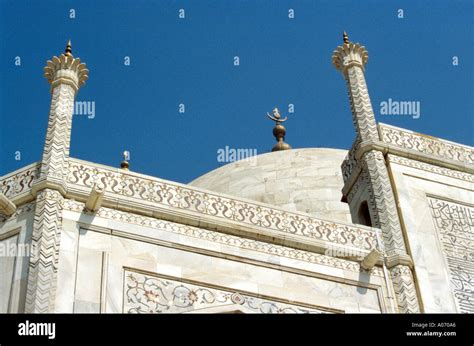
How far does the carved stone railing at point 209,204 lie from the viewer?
9938 millimetres

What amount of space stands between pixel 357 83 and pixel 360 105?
0.37m

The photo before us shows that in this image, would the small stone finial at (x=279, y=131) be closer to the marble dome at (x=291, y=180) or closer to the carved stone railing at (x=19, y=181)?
the marble dome at (x=291, y=180)

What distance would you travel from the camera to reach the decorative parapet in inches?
458

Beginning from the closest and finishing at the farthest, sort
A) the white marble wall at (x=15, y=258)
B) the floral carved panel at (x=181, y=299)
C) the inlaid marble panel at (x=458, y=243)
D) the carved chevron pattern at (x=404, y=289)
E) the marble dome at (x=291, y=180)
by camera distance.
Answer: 1. the white marble wall at (x=15, y=258)
2. the floral carved panel at (x=181, y=299)
3. the carved chevron pattern at (x=404, y=289)
4. the inlaid marble panel at (x=458, y=243)
5. the marble dome at (x=291, y=180)

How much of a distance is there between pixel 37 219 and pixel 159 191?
143cm

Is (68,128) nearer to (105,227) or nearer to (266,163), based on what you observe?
(105,227)

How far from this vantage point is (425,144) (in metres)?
11.8

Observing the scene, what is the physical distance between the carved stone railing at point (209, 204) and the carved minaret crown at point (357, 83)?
4.89 feet

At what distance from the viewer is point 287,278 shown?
9.93 metres

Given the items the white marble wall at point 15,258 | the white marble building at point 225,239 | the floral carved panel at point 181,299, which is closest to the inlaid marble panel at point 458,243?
the white marble building at point 225,239

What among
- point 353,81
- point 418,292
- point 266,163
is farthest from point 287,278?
point 266,163

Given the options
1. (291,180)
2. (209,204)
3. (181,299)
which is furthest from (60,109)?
(291,180)

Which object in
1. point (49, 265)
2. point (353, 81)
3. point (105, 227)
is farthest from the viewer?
point (353, 81)
